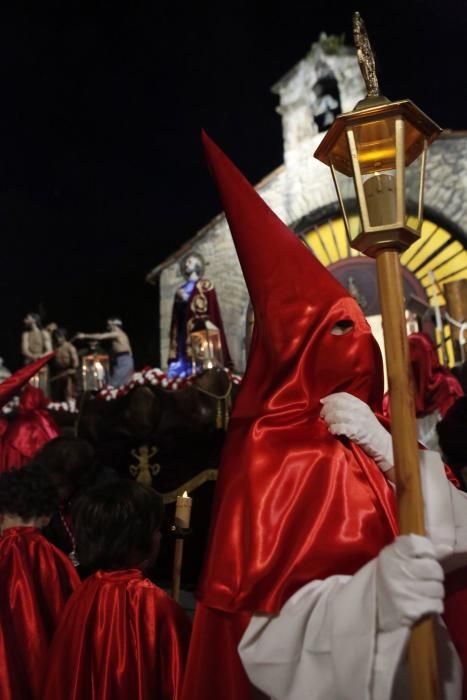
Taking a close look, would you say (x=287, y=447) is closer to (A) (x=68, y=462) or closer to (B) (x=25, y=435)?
(A) (x=68, y=462)

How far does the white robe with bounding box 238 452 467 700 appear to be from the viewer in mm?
1193

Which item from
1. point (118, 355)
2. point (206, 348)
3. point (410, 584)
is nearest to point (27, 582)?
point (410, 584)

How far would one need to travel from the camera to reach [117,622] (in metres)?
1.97

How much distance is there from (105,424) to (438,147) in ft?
28.4

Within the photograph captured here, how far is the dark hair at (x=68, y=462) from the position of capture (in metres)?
4.43

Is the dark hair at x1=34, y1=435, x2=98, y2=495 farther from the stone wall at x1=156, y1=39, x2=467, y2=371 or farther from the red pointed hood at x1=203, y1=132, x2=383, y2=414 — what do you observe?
the stone wall at x1=156, y1=39, x2=467, y2=371

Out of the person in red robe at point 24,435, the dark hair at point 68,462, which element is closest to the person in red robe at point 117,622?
the dark hair at point 68,462

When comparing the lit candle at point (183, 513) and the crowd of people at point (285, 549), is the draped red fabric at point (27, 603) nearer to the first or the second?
the crowd of people at point (285, 549)

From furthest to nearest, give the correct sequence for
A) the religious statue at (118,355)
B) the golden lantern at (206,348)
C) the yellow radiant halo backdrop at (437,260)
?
1. the religious statue at (118,355)
2. the yellow radiant halo backdrop at (437,260)
3. the golden lantern at (206,348)

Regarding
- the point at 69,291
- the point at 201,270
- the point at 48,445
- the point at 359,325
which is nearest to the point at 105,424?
the point at 48,445

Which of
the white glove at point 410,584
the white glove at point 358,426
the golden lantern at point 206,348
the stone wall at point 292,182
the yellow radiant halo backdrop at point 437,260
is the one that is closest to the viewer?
the white glove at point 410,584

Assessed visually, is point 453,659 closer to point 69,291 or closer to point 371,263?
point 371,263

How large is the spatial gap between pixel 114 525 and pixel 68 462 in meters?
2.58

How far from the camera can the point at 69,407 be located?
8.84m
